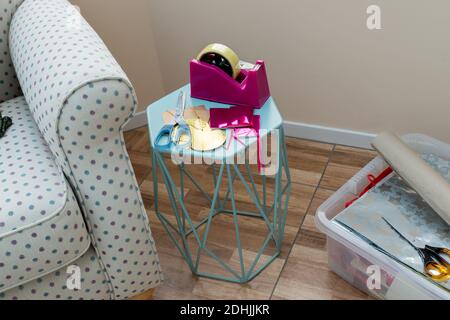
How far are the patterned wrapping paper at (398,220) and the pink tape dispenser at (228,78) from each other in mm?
385

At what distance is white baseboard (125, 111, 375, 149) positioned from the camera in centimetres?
170

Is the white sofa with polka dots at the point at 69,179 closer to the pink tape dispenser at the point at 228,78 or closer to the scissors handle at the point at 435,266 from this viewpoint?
the pink tape dispenser at the point at 228,78

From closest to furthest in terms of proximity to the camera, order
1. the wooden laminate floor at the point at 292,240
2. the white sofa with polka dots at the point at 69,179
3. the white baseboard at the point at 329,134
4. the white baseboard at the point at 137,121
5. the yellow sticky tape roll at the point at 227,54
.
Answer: the white sofa with polka dots at the point at 69,179, the yellow sticky tape roll at the point at 227,54, the wooden laminate floor at the point at 292,240, the white baseboard at the point at 329,134, the white baseboard at the point at 137,121

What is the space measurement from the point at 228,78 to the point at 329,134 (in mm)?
659

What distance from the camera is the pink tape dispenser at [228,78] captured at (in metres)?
1.19

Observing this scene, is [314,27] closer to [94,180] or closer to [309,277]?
[309,277]

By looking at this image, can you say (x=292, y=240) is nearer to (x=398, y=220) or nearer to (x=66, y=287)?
(x=398, y=220)

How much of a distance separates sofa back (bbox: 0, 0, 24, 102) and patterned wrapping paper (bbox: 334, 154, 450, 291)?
0.97 meters

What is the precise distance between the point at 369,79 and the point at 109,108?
2.95 ft

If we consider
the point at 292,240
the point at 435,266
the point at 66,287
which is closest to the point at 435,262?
the point at 435,266

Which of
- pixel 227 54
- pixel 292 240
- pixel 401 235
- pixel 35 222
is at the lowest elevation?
pixel 292 240

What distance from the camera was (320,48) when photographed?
1583 millimetres

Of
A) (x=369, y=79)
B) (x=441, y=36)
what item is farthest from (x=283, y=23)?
(x=441, y=36)

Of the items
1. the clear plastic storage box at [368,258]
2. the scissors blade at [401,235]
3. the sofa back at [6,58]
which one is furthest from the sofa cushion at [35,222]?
the scissors blade at [401,235]
